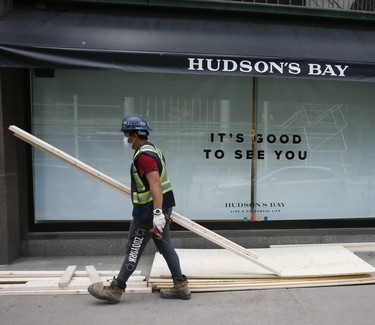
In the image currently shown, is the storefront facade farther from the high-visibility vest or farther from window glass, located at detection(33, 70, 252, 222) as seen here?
the high-visibility vest

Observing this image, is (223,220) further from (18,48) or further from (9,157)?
(18,48)

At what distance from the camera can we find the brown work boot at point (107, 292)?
367cm

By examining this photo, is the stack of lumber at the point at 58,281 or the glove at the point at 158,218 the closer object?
the glove at the point at 158,218

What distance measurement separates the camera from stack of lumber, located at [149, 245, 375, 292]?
4.14m

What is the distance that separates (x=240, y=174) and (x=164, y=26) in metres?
2.57

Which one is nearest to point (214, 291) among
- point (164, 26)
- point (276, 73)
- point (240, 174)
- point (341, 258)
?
point (341, 258)

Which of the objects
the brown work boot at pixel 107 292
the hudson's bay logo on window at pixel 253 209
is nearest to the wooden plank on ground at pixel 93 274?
the brown work boot at pixel 107 292

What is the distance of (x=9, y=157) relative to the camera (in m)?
4.86

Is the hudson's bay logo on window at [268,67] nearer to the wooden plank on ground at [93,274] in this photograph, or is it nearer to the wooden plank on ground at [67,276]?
the wooden plank on ground at [93,274]

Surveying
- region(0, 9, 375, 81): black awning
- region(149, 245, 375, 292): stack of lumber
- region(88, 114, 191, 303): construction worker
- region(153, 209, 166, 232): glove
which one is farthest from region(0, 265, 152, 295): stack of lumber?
region(0, 9, 375, 81): black awning

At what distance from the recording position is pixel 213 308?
12.1ft

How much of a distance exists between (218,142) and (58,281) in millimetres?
3101

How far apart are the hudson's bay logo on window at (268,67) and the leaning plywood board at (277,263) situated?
244 centimetres

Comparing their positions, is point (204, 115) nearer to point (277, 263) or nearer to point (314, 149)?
point (314, 149)
